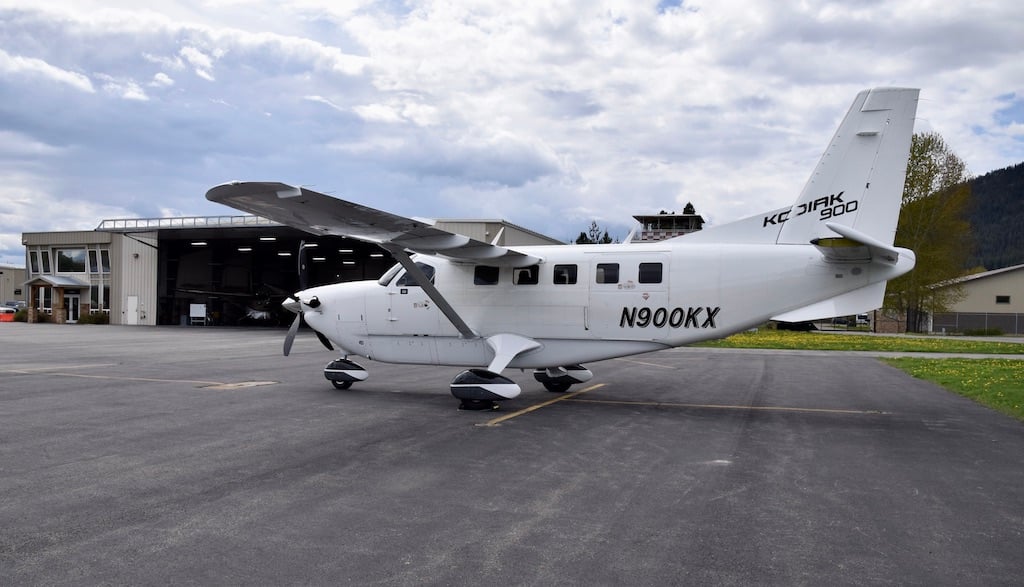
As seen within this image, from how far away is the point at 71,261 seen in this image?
59219 millimetres

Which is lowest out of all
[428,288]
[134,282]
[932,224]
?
[428,288]

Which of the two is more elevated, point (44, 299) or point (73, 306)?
point (44, 299)

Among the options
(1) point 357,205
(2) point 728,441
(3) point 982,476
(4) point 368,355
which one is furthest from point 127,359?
(3) point 982,476

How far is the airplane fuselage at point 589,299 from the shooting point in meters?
11.3

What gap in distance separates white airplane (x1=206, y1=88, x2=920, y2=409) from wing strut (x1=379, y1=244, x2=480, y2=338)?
1.1 inches

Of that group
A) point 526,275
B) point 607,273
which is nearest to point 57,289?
point 526,275

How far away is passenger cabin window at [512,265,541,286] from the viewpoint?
41.7ft

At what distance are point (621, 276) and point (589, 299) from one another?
28.2 inches

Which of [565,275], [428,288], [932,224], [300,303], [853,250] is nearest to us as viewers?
[853,250]

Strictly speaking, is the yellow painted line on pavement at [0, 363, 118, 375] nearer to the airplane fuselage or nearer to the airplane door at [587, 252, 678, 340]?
the airplane fuselage

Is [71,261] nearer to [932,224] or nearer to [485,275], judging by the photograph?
[485,275]

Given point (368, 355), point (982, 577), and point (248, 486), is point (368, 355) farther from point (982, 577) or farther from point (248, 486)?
point (982, 577)

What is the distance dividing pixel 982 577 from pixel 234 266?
208 feet

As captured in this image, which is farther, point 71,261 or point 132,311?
point 71,261
